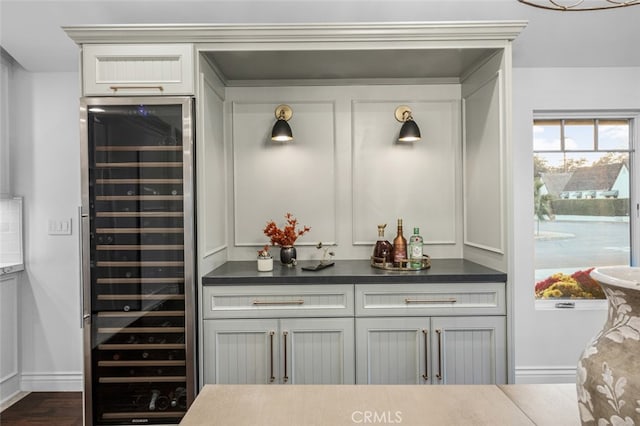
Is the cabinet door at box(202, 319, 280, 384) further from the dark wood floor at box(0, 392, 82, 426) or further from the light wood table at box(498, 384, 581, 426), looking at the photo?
the light wood table at box(498, 384, 581, 426)

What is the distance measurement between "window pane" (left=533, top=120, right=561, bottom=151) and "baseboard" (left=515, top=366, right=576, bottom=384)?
1647mm

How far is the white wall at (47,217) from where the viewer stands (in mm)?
3039

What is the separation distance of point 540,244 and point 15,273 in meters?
3.95

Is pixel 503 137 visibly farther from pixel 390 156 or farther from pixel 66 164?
pixel 66 164

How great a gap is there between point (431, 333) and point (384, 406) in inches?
56.3

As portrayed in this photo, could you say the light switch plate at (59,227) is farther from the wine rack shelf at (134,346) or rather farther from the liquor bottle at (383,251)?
the liquor bottle at (383,251)

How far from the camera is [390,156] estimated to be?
2992mm

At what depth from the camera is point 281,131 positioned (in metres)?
2.77

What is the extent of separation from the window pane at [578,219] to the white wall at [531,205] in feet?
0.53

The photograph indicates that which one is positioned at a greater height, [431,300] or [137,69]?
[137,69]

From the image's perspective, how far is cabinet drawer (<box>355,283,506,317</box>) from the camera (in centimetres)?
235

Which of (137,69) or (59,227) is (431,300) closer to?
(137,69)

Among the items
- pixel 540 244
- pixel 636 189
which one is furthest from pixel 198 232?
pixel 636 189

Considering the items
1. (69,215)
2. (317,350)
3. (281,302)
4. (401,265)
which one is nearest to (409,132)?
(401,265)
